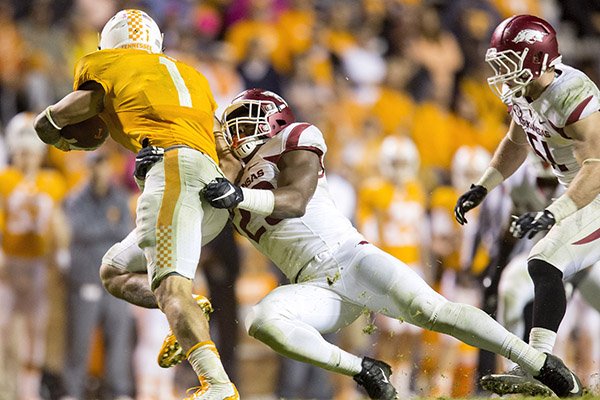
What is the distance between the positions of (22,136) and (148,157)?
3.74 meters

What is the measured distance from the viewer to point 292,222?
5.47m

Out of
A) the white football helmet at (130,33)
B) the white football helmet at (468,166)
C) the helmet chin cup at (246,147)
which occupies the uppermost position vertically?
the white football helmet at (130,33)

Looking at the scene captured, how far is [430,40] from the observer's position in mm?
11711

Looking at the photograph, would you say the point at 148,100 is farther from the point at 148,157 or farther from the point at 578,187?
the point at 578,187

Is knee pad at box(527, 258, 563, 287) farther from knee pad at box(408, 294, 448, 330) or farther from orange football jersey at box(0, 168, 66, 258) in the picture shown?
orange football jersey at box(0, 168, 66, 258)

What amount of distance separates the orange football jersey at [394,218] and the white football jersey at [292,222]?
12.4 ft

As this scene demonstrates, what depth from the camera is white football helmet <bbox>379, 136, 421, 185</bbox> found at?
31.4 feet

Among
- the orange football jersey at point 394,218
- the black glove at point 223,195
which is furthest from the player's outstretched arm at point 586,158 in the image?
the orange football jersey at point 394,218

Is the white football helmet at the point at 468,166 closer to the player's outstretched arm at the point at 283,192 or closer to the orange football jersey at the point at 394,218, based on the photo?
the orange football jersey at the point at 394,218

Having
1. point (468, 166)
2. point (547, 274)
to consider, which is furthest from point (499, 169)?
point (468, 166)

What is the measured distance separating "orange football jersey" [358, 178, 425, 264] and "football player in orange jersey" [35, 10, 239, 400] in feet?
12.4

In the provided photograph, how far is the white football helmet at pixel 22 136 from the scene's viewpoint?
341 inches

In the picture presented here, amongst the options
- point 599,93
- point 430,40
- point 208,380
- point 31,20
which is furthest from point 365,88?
point 208,380

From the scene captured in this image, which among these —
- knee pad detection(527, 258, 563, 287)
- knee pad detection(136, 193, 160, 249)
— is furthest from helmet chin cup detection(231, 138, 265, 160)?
knee pad detection(527, 258, 563, 287)
